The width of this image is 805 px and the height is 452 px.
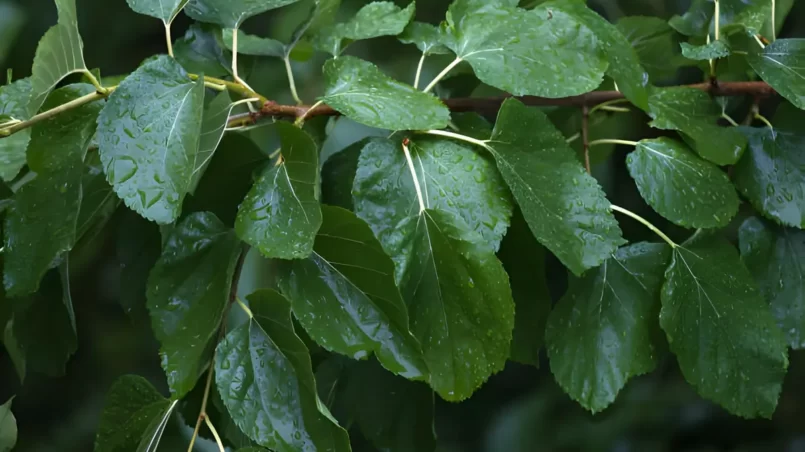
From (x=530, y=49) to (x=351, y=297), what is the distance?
0.23 m

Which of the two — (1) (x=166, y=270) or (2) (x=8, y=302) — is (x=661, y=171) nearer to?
(1) (x=166, y=270)

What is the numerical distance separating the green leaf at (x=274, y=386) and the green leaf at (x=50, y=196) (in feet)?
0.45

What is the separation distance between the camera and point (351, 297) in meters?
0.44

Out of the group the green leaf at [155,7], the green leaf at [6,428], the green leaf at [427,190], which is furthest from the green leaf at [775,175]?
the green leaf at [6,428]

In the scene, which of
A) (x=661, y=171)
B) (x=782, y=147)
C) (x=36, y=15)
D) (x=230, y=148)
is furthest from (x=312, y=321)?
(x=36, y=15)

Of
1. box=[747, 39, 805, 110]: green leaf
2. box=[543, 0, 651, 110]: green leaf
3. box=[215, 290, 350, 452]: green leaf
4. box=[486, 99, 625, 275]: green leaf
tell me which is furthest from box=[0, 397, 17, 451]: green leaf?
box=[747, 39, 805, 110]: green leaf

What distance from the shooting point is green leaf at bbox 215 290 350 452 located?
1.36 ft

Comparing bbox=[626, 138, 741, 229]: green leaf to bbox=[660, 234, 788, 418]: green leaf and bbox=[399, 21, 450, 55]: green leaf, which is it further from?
bbox=[399, 21, 450, 55]: green leaf

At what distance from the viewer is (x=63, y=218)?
1.44 ft

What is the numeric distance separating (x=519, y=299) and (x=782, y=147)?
25 cm

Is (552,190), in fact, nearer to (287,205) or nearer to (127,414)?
(287,205)

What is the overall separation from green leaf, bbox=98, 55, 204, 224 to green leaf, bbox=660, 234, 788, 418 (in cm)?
36

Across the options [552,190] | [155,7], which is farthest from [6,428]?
[552,190]

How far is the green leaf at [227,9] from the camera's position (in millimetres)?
529
